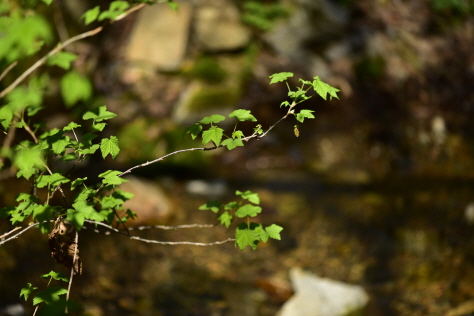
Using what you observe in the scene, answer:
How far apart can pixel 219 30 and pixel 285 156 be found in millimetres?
2928

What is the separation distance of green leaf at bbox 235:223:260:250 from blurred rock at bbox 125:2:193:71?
5.85 m

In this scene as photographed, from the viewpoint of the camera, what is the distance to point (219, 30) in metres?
7.37

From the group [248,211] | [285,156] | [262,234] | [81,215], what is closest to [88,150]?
[81,215]

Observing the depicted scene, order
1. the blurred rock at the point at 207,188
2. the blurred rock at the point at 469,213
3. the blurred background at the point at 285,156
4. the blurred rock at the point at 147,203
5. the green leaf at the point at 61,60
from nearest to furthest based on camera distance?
1. the green leaf at the point at 61,60
2. the blurred background at the point at 285,156
3. the blurred rock at the point at 469,213
4. the blurred rock at the point at 147,203
5. the blurred rock at the point at 207,188

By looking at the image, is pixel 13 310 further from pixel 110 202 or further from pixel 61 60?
pixel 61 60

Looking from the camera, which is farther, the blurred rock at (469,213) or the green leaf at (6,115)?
the blurred rock at (469,213)

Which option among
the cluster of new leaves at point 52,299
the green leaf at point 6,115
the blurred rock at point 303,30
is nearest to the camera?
the cluster of new leaves at point 52,299

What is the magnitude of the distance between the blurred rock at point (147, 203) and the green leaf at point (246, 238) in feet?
9.57

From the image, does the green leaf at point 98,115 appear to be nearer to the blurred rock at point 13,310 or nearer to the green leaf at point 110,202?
the green leaf at point 110,202

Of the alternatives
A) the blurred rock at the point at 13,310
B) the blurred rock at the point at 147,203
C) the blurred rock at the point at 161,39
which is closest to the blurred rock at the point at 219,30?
the blurred rock at the point at 161,39

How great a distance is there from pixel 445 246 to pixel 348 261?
3.65ft

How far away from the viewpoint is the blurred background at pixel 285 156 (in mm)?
3799

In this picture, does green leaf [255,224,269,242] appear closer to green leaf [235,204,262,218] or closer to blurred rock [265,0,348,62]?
green leaf [235,204,262,218]

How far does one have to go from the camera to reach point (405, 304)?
3.59 m
